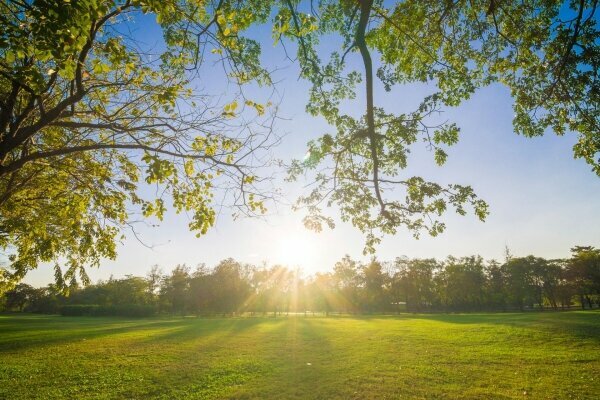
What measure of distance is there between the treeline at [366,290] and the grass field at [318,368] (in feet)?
205

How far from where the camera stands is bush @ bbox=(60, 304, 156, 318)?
75938 millimetres

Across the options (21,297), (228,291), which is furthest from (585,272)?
(21,297)

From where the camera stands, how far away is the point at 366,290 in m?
94.5

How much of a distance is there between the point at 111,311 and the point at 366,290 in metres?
68.6

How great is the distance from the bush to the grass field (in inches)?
2154

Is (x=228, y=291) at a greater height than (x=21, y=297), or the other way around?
(x=228, y=291)

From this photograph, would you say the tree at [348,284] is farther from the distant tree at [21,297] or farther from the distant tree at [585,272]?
the distant tree at [21,297]

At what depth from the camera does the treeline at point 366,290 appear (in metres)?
78.8

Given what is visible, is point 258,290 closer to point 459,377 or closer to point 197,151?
point 459,377

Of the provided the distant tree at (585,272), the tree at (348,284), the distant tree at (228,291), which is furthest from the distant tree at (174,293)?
the distant tree at (585,272)

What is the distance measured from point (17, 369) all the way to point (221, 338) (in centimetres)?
1393

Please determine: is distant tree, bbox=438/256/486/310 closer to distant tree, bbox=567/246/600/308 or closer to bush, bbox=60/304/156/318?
distant tree, bbox=567/246/600/308

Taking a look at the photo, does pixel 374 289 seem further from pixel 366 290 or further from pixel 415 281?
pixel 415 281

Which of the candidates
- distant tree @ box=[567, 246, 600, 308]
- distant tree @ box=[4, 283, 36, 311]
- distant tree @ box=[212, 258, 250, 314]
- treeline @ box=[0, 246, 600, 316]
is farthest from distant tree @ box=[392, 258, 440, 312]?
distant tree @ box=[4, 283, 36, 311]
